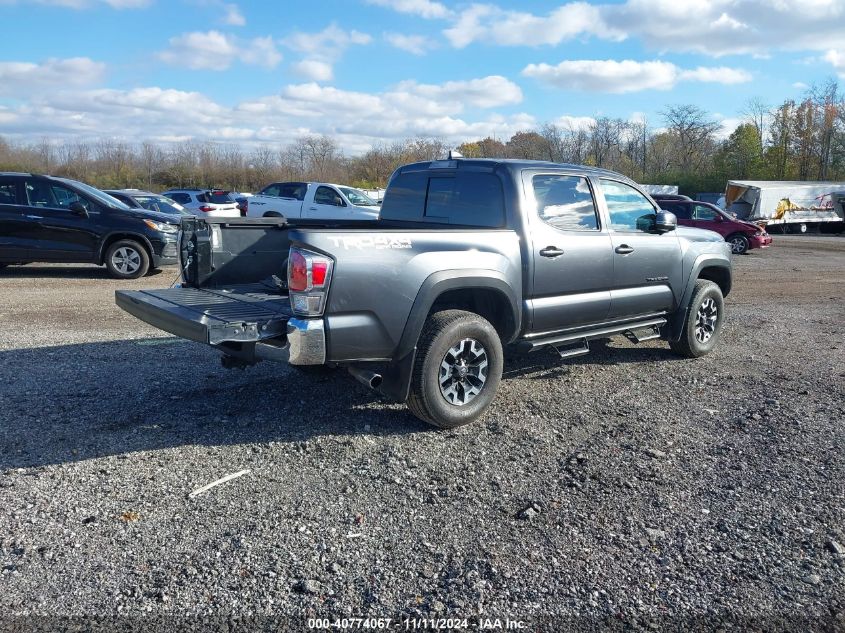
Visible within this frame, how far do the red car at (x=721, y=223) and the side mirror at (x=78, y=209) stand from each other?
53.3 ft

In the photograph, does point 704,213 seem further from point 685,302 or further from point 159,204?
point 685,302

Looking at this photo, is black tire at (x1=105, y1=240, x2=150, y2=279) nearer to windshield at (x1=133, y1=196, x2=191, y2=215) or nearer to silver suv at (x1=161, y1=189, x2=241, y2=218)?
windshield at (x1=133, y1=196, x2=191, y2=215)

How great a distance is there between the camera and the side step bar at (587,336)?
18.5ft

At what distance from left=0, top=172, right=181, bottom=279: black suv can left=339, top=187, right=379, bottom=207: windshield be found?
8361 millimetres

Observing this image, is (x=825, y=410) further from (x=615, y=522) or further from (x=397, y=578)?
(x=397, y=578)

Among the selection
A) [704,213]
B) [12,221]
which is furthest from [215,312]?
[704,213]

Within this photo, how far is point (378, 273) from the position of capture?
4484mm

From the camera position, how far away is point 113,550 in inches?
132

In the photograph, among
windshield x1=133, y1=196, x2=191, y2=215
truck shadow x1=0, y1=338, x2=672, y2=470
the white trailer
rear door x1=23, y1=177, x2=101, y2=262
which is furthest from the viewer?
the white trailer

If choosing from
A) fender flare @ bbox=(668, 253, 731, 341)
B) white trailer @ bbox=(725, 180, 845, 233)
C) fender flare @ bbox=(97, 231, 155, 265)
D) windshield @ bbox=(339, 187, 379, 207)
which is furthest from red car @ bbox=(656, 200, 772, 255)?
fender flare @ bbox=(97, 231, 155, 265)

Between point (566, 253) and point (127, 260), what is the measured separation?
9.02m

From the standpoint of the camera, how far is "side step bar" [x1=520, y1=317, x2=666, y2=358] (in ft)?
18.5

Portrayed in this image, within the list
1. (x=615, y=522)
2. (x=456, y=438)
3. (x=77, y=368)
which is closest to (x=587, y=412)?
(x=456, y=438)

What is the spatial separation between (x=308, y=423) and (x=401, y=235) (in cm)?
159
